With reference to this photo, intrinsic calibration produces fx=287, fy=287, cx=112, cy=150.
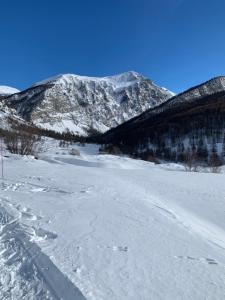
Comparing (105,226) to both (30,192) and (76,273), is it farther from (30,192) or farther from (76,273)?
(30,192)

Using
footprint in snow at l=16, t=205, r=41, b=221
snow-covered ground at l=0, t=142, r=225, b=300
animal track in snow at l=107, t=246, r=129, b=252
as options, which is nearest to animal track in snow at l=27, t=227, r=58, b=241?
snow-covered ground at l=0, t=142, r=225, b=300

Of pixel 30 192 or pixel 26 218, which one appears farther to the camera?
pixel 30 192

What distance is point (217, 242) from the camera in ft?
19.0

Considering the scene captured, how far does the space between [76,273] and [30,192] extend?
588 centimetres

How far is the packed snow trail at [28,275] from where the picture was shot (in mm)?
3588

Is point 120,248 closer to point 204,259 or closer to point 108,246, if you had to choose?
point 108,246

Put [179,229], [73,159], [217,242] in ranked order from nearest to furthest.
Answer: [217,242]
[179,229]
[73,159]

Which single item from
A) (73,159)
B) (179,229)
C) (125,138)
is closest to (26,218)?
(179,229)

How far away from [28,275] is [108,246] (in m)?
1.49

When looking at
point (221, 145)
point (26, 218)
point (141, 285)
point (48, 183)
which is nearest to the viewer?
point (141, 285)

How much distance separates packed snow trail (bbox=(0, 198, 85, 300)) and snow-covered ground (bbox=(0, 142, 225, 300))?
0.01m

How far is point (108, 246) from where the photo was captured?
5.03 m

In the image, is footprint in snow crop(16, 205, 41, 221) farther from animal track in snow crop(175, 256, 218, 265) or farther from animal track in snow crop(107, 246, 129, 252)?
animal track in snow crop(175, 256, 218, 265)

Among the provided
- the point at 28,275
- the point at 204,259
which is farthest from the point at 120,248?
the point at 28,275
